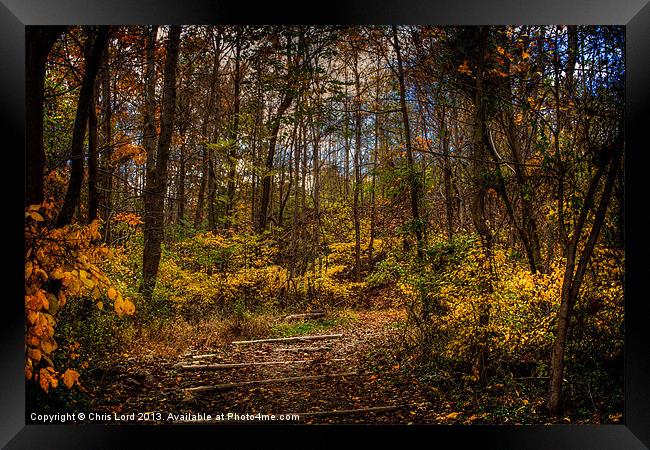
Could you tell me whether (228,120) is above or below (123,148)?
above

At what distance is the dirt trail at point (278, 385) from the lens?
2.96 m

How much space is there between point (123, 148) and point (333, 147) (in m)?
2.17

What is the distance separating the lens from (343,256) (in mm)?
4840

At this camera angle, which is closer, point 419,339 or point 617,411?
point 617,411

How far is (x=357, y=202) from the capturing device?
15.2 feet

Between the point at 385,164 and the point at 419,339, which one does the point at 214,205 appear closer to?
the point at 385,164

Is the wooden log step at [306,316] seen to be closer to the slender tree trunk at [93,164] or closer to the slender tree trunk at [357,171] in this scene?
the slender tree trunk at [357,171]

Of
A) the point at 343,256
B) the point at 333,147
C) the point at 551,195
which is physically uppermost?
the point at 333,147

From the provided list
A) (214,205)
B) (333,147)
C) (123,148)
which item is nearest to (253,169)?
(214,205)

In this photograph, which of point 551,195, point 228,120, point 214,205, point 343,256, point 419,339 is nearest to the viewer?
point 551,195

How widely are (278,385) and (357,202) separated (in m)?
2.35

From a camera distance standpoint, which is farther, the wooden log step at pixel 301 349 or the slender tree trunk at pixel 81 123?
the wooden log step at pixel 301 349

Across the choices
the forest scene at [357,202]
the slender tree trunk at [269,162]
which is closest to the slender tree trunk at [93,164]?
the forest scene at [357,202]

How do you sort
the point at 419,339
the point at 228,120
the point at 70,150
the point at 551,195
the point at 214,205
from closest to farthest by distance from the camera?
the point at 70,150
the point at 551,195
the point at 419,339
the point at 228,120
the point at 214,205
